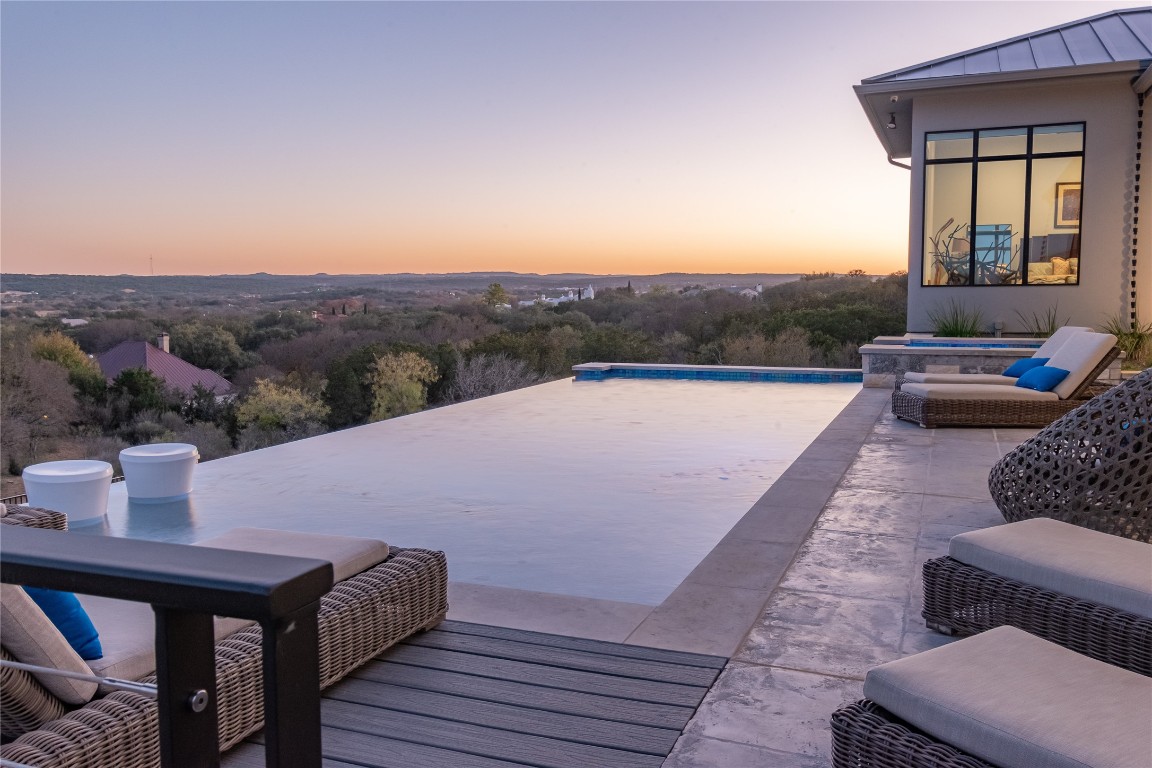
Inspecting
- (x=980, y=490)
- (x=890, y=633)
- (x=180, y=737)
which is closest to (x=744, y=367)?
(x=980, y=490)

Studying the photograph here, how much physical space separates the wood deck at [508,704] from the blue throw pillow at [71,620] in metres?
0.50

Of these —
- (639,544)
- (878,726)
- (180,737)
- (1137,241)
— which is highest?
(1137,241)

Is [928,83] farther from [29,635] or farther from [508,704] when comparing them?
[29,635]

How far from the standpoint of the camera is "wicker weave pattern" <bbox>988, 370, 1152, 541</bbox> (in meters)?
3.58

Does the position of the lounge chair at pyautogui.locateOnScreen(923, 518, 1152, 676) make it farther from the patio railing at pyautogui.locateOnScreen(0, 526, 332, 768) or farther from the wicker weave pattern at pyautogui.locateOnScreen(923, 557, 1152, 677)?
the patio railing at pyautogui.locateOnScreen(0, 526, 332, 768)

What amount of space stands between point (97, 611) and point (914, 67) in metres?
13.3

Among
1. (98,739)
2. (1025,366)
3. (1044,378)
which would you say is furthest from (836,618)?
(1025,366)

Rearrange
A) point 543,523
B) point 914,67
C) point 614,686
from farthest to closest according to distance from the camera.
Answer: point 914,67 → point 543,523 → point 614,686

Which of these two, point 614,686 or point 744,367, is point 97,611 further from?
point 744,367

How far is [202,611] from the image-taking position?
84 cm

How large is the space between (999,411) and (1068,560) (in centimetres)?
530

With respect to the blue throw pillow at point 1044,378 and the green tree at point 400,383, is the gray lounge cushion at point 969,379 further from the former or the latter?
the green tree at point 400,383

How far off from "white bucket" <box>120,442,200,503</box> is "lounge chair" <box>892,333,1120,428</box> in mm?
5845

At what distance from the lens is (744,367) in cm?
1409
